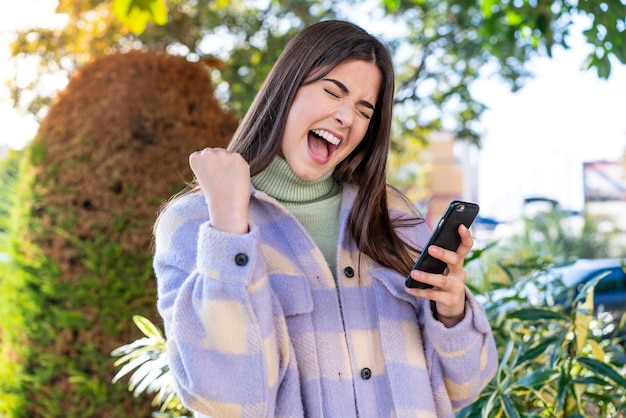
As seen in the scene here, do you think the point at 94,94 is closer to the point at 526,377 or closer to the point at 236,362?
the point at 526,377

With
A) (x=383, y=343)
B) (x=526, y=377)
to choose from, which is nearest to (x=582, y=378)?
(x=526, y=377)

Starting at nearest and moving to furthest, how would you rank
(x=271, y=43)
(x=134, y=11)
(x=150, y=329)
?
(x=150, y=329)
(x=134, y=11)
(x=271, y=43)

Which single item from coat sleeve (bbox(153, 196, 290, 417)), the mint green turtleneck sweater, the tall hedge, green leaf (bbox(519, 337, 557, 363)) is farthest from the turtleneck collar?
the tall hedge

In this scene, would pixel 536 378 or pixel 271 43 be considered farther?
pixel 271 43

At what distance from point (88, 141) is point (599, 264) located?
4.71 metres

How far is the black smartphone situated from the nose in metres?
0.33

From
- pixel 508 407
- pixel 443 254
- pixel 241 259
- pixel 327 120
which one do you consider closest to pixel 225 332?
pixel 241 259

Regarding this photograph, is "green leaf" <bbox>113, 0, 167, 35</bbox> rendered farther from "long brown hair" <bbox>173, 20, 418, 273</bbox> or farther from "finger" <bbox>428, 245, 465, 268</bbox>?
"finger" <bbox>428, 245, 465, 268</bbox>

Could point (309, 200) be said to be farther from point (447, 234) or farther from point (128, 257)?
point (128, 257)

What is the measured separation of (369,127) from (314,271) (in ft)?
1.53

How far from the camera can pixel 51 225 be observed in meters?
4.23

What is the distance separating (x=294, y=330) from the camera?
1.81 m

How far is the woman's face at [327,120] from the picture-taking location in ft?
6.40

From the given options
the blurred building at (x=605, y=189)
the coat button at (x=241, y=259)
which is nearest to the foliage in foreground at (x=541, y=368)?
the coat button at (x=241, y=259)
